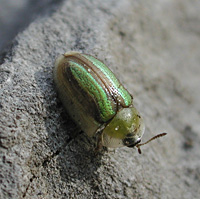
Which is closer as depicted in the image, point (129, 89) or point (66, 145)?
point (66, 145)

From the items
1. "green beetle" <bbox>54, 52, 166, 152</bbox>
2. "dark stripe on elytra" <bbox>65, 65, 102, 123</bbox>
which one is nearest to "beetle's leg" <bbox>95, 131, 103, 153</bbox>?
"green beetle" <bbox>54, 52, 166, 152</bbox>

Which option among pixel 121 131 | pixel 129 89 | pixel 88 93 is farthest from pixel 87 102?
→ pixel 129 89

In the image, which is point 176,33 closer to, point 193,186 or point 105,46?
point 105,46

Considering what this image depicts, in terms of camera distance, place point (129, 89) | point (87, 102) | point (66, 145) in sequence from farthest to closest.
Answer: point (129, 89), point (66, 145), point (87, 102)

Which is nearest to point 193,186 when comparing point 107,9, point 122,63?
point 122,63

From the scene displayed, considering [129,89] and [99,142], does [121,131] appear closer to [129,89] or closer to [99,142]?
[99,142]

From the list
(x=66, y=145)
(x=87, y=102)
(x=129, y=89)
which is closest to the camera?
(x=87, y=102)

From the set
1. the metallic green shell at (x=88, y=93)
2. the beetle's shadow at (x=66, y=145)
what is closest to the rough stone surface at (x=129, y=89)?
the beetle's shadow at (x=66, y=145)

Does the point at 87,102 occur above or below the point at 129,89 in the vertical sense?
above

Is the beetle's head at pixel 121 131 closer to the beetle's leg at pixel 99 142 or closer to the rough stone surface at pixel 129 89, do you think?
the beetle's leg at pixel 99 142
